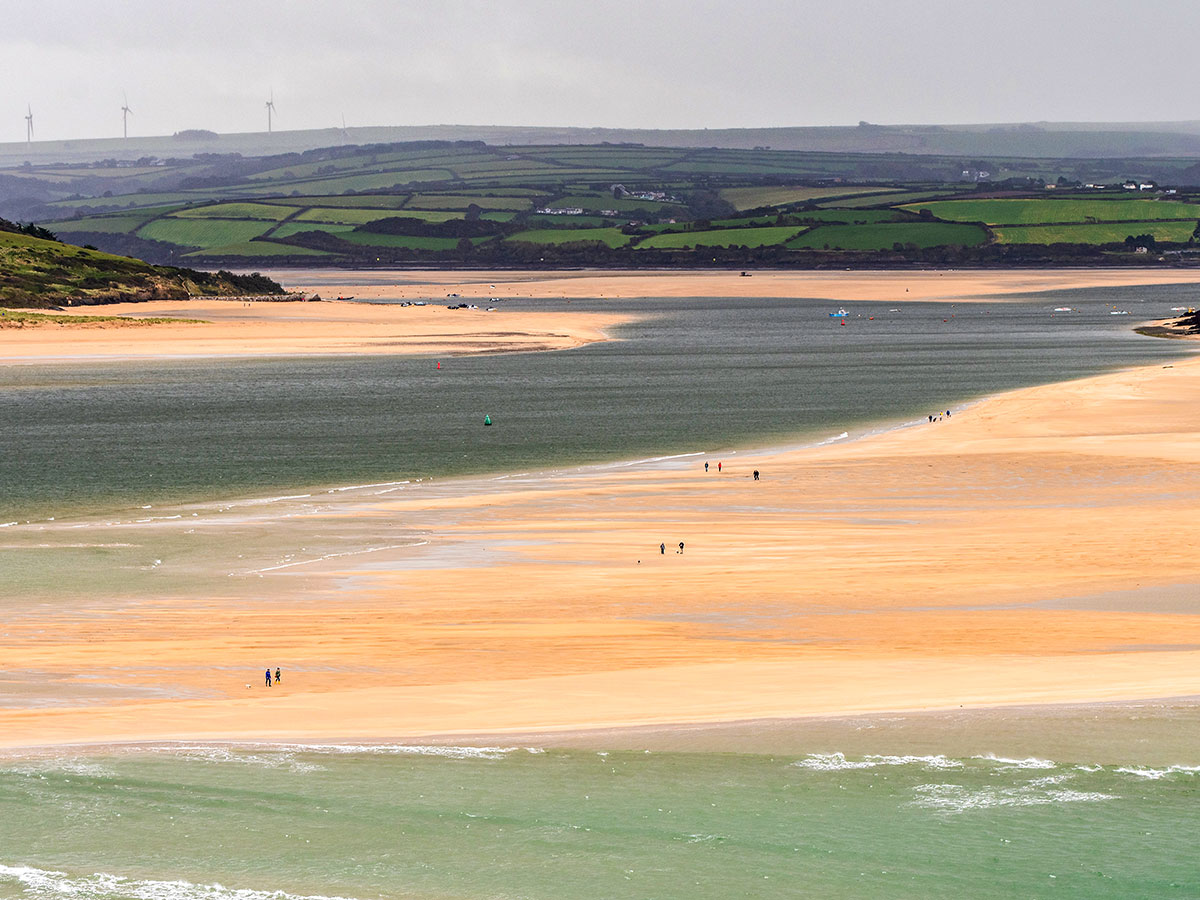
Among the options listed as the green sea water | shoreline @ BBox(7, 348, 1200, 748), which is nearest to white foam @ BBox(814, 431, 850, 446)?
shoreline @ BBox(7, 348, 1200, 748)

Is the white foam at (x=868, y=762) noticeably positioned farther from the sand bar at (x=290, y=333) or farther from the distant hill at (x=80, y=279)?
the distant hill at (x=80, y=279)

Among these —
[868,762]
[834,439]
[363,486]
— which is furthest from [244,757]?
[834,439]

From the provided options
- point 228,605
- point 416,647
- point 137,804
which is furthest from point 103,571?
point 137,804

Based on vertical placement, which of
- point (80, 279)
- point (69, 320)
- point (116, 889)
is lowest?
point (116, 889)

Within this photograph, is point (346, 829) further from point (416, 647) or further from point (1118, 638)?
point (1118, 638)

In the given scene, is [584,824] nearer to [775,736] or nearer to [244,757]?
[775,736]

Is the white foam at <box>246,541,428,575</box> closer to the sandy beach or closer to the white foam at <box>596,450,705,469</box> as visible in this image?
the sandy beach
